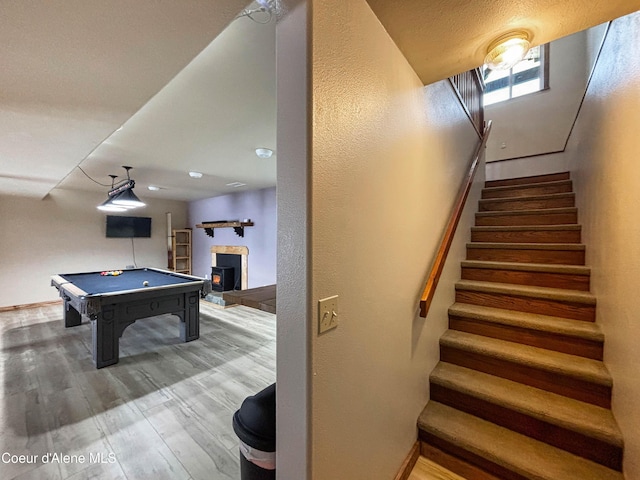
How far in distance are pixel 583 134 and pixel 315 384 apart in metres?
3.51

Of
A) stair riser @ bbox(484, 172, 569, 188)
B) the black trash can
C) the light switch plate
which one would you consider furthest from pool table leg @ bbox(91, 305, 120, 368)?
stair riser @ bbox(484, 172, 569, 188)

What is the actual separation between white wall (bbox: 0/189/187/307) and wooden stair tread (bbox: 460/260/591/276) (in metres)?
7.57

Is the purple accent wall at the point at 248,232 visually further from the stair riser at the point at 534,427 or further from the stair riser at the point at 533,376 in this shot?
the stair riser at the point at 534,427

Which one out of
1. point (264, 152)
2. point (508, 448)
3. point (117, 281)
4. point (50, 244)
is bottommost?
point (508, 448)

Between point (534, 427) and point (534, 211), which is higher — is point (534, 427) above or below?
below

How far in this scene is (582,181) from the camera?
8.23ft

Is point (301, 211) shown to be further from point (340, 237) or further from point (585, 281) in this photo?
point (585, 281)

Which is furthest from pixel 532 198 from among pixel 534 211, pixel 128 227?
pixel 128 227

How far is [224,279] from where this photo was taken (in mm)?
6348

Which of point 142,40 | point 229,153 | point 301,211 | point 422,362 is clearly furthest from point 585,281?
point 229,153

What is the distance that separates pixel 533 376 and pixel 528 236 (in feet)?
4.78

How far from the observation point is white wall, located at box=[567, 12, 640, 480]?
1246 mm

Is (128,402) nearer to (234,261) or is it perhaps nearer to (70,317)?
(70,317)

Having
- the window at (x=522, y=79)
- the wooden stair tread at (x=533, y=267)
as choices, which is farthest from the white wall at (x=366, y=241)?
the window at (x=522, y=79)
